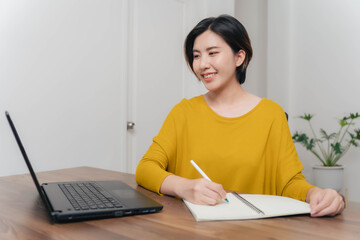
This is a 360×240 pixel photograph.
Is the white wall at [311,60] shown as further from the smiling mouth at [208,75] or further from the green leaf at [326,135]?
the smiling mouth at [208,75]

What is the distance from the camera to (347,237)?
0.62 m

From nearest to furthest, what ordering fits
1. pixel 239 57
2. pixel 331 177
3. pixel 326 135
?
pixel 239 57
pixel 331 177
pixel 326 135

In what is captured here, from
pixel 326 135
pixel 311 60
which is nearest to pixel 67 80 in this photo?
pixel 326 135

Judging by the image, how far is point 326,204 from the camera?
77cm

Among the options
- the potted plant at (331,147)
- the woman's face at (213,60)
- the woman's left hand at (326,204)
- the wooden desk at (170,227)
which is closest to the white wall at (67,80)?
the woman's face at (213,60)

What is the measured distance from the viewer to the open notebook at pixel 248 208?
73cm

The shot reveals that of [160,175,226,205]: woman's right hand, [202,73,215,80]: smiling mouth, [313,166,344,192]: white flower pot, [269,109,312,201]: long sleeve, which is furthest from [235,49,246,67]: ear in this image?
[313,166,344,192]: white flower pot

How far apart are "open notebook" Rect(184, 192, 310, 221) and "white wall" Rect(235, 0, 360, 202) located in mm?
3170

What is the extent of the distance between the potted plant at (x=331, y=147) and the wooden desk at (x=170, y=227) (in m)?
2.85

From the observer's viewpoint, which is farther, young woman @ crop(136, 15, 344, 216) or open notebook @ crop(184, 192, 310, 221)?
young woman @ crop(136, 15, 344, 216)

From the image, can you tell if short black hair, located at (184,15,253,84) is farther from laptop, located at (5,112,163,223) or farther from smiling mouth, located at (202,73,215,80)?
laptop, located at (5,112,163,223)

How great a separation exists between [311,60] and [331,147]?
102 cm

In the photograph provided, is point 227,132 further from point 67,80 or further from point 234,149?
point 67,80

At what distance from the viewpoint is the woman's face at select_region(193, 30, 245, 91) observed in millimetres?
1292
